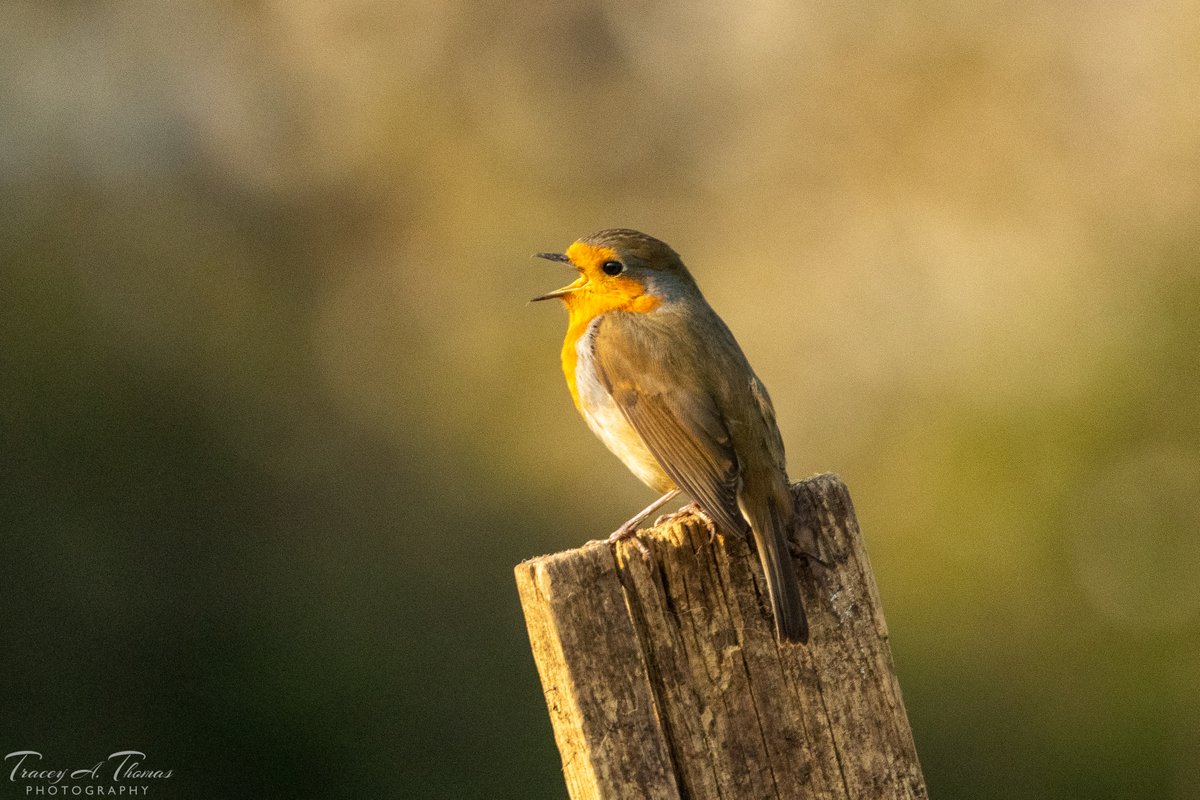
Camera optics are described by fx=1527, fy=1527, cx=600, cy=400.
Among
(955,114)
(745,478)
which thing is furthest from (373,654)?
(955,114)

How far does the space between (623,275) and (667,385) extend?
0.56m

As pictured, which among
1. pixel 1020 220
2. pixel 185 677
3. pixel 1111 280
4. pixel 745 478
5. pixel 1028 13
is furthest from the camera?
pixel 1028 13

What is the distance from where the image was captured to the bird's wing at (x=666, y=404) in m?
3.22

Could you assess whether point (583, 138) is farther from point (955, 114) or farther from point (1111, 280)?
point (1111, 280)

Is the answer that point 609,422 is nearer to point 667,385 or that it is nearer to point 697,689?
point 667,385

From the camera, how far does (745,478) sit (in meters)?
3.08

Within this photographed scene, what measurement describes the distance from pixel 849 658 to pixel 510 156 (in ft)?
25.1

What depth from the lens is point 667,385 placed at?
3533 millimetres
